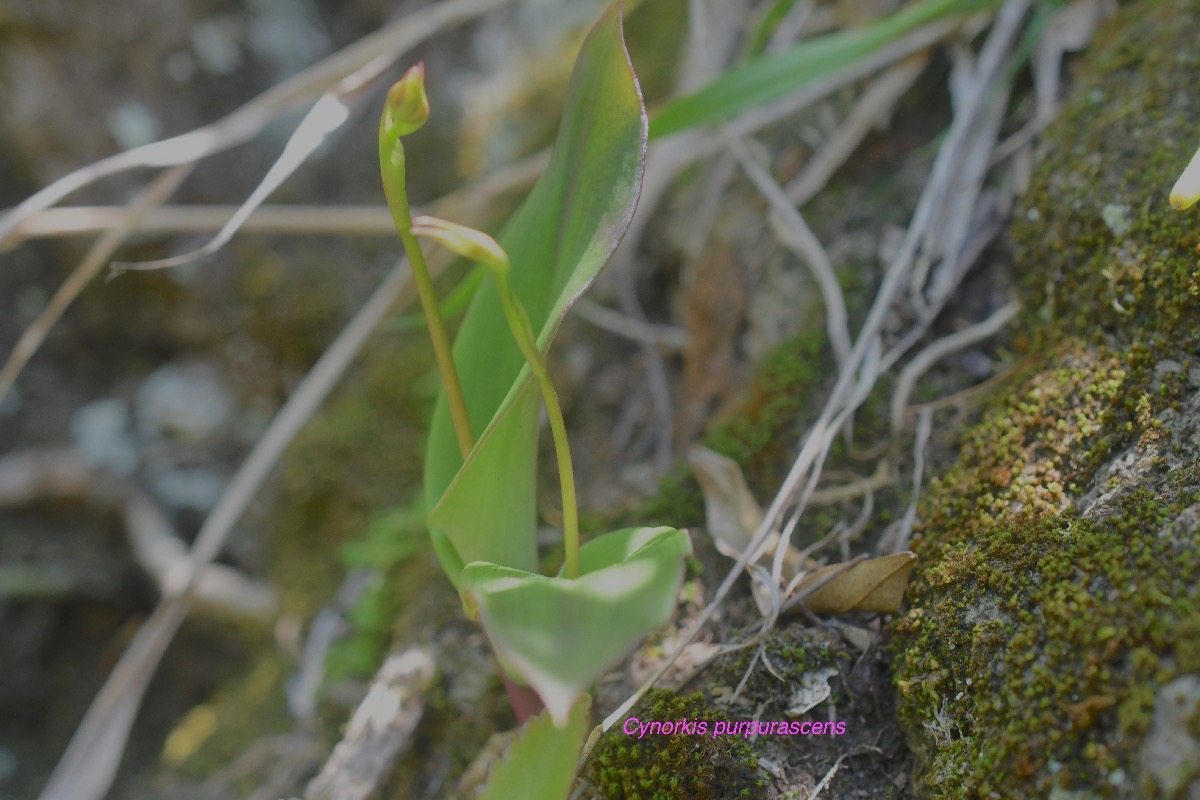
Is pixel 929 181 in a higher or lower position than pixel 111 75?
lower

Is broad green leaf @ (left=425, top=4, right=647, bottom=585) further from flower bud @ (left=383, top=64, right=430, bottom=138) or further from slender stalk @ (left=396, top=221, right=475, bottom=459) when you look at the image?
flower bud @ (left=383, top=64, right=430, bottom=138)

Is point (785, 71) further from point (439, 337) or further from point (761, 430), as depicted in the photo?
point (439, 337)

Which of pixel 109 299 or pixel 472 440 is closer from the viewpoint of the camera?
pixel 472 440

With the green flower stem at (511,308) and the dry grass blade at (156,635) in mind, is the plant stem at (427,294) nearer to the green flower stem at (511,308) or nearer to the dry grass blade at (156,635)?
the green flower stem at (511,308)

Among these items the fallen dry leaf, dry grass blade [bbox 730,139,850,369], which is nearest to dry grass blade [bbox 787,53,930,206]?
dry grass blade [bbox 730,139,850,369]

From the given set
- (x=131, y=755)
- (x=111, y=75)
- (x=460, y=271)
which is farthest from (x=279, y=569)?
(x=111, y=75)

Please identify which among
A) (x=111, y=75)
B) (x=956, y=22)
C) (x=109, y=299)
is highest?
(x=111, y=75)

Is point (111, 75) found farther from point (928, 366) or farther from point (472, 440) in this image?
point (928, 366)
